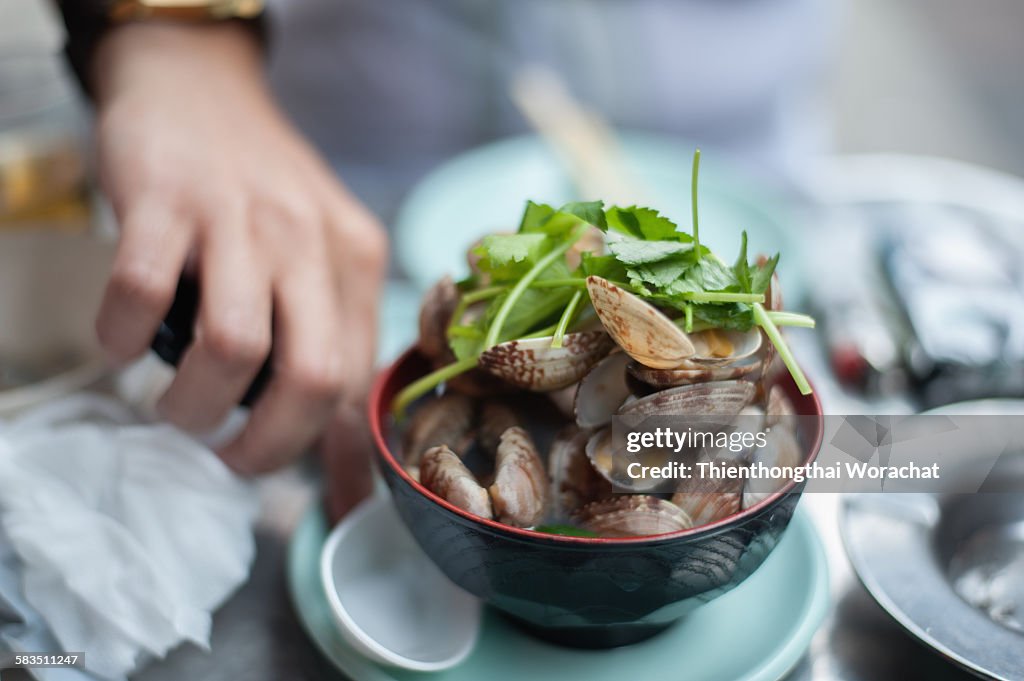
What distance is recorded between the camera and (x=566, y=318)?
0.48 metres

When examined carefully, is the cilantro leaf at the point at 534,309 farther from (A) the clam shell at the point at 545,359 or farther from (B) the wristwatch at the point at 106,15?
(B) the wristwatch at the point at 106,15

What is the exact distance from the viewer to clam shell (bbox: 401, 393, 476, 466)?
0.53 m

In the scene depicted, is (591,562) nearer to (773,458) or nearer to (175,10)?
(773,458)

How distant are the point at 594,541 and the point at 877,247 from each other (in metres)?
0.66

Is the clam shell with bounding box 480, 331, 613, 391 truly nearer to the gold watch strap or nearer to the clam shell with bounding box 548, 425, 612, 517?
the clam shell with bounding box 548, 425, 612, 517

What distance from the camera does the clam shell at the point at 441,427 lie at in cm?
53

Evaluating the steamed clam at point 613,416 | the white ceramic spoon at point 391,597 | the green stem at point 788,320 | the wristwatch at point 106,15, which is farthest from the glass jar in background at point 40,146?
the green stem at point 788,320

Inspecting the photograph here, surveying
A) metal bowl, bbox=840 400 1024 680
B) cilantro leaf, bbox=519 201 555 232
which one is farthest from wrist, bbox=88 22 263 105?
metal bowl, bbox=840 400 1024 680

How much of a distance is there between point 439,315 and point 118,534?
0.81 ft

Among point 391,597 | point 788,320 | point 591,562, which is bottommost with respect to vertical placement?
point 391,597

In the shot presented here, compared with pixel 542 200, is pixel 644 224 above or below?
above

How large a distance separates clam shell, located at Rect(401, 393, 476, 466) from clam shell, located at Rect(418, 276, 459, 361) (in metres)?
0.03

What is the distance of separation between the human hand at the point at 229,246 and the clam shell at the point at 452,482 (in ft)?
0.50

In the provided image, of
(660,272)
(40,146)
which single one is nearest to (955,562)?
(660,272)
